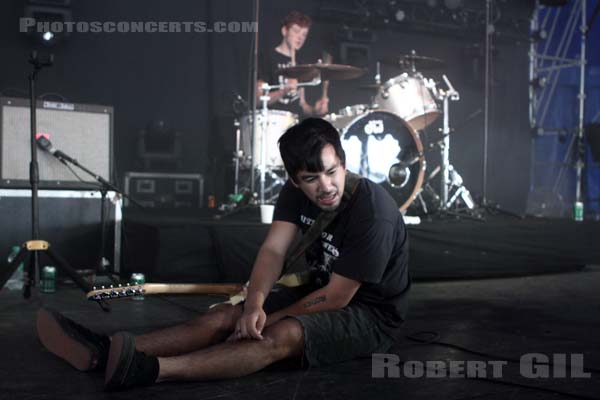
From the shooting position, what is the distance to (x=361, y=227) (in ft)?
7.32

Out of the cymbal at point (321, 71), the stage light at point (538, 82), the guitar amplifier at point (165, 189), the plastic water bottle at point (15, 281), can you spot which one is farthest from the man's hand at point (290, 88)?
the stage light at point (538, 82)

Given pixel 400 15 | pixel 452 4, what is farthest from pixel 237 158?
pixel 452 4

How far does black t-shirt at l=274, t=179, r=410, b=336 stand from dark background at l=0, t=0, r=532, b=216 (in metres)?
5.09

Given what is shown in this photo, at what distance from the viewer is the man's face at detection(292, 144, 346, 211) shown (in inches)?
87.2

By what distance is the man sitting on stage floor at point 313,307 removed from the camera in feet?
6.88

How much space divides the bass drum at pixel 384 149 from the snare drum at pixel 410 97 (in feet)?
2.60

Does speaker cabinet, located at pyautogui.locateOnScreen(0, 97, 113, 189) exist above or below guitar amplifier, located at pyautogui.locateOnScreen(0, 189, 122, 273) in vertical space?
above

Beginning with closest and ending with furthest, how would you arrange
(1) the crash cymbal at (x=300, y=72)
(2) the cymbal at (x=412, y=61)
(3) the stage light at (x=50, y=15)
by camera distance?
(1) the crash cymbal at (x=300, y=72)
(2) the cymbal at (x=412, y=61)
(3) the stage light at (x=50, y=15)

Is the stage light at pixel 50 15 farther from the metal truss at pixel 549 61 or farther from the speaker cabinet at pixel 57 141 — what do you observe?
the metal truss at pixel 549 61

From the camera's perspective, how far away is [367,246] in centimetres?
221

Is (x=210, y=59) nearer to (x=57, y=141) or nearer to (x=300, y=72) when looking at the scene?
(x=300, y=72)

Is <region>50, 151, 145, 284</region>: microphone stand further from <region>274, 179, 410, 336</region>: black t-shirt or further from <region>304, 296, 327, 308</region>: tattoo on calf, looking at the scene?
<region>304, 296, 327, 308</region>: tattoo on calf

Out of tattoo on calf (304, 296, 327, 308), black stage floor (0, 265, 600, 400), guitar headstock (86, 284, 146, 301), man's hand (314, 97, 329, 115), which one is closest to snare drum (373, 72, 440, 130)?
man's hand (314, 97, 329, 115)

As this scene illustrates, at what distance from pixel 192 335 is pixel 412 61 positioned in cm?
492
